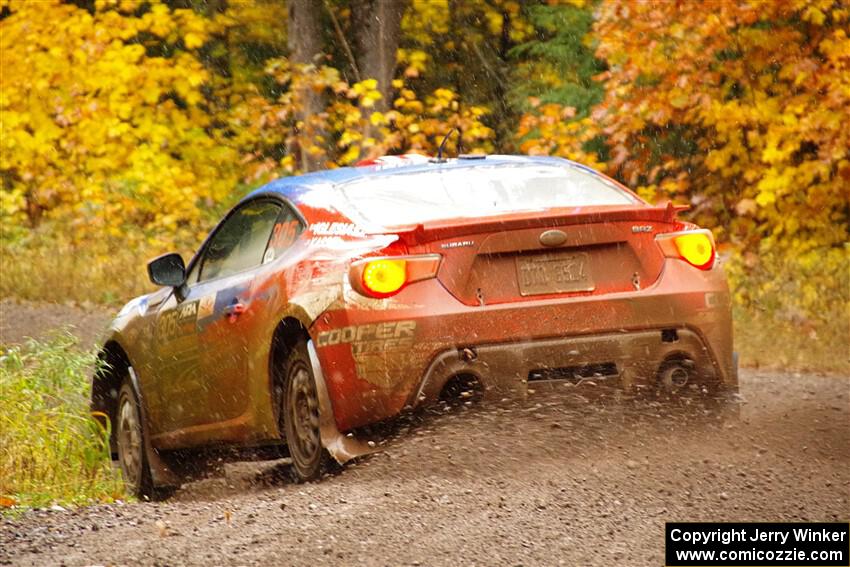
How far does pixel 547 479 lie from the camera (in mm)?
6473

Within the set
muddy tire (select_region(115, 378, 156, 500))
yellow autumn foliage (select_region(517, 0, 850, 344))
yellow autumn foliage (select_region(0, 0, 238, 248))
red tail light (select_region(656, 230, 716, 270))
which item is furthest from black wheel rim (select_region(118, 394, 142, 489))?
yellow autumn foliage (select_region(0, 0, 238, 248))

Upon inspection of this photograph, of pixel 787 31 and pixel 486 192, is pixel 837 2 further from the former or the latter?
pixel 486 192

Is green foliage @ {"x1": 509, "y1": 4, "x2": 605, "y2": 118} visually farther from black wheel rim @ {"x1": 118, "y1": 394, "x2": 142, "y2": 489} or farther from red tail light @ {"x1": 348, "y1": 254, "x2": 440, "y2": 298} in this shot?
red tail light @ {"x1": 348, "y1": 254, "x2": 440, "y2": 298}

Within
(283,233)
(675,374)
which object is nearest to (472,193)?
(283,233)

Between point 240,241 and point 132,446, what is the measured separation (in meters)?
1.54

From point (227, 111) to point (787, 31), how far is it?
1285 centimetres

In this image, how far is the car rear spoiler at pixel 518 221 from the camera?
6.66 meters

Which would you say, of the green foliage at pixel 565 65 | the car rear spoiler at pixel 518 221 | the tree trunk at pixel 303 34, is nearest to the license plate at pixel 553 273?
the car rear spoiler at pixel 518 221

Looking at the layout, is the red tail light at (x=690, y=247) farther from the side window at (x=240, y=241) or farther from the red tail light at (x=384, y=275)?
the side window at (x=240, y=241)

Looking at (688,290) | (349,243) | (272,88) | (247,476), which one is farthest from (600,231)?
(272,88)

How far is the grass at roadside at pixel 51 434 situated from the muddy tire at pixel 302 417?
1114 millimetres

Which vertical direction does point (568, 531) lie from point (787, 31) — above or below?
below

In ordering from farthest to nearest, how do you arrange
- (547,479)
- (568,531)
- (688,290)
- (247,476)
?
(247,476) → (688,290) → (547,479) → (568,531)

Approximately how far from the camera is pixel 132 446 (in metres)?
8.83
